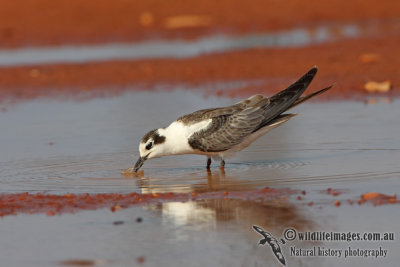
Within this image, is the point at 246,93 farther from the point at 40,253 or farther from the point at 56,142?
the point at 40,253

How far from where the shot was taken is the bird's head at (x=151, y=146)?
9.68 m

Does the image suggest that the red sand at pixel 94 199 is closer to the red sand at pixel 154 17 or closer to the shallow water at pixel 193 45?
the shallow water at pixel 193 45

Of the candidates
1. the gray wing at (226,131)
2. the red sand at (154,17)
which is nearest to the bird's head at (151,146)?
the gray wing at (226,131)

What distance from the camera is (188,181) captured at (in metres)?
9.16

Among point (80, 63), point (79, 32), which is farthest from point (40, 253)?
point (79, 32)

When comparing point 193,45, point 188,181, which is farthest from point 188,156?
point 193,45

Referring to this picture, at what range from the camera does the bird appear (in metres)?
9.74

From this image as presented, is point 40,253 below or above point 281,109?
below

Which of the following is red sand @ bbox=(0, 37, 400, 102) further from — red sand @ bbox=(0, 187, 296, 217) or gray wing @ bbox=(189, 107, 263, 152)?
red sand @ bbox=(0, 187, 296, 217)

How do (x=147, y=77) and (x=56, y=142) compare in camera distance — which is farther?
(x=147, y=77)

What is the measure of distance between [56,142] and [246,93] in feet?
14.8

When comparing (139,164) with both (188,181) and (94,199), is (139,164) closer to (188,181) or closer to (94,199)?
(188,181)

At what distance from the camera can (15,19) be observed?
2725cm

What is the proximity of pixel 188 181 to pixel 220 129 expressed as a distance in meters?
1.02
